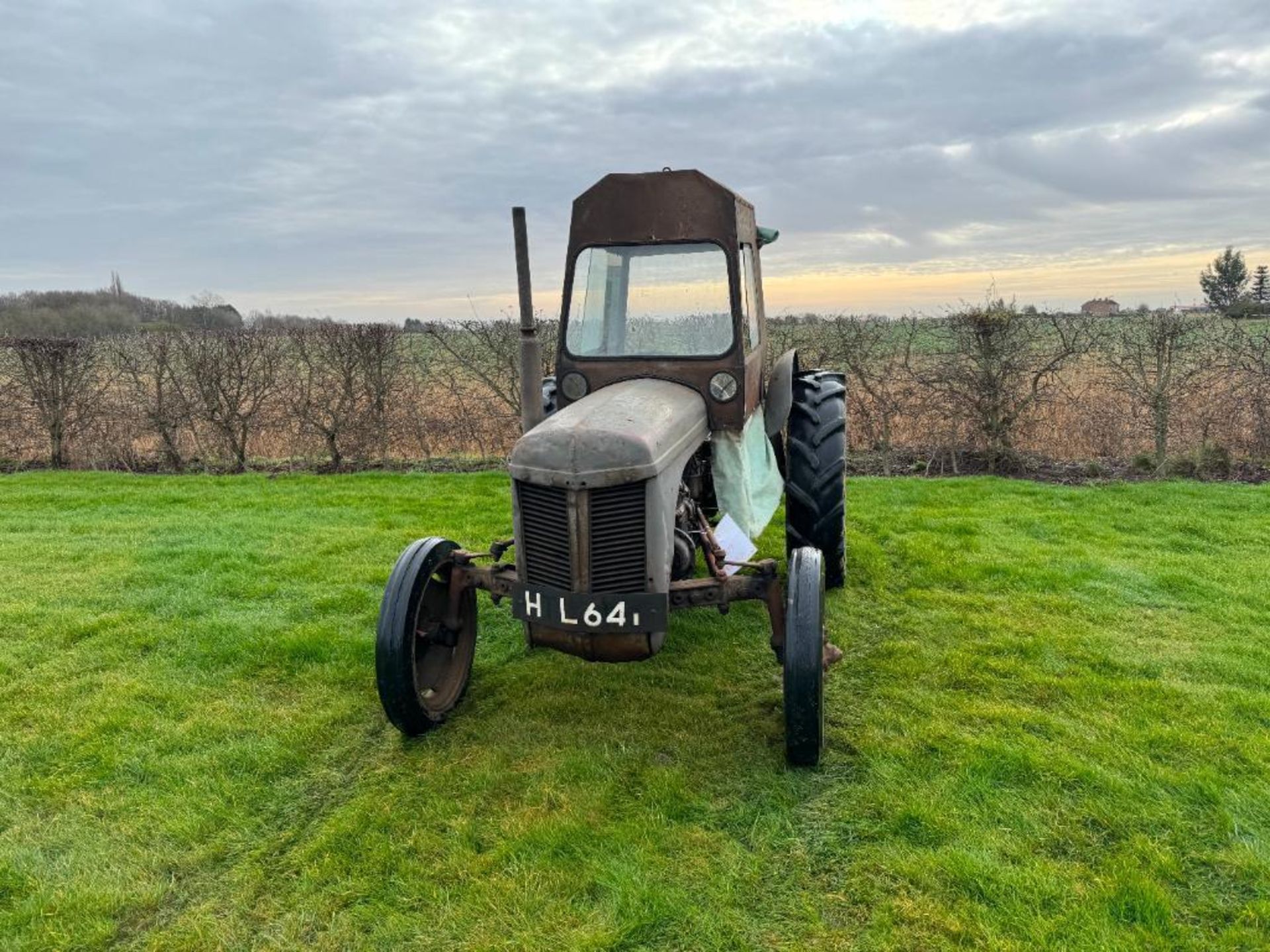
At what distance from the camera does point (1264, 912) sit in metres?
2.58

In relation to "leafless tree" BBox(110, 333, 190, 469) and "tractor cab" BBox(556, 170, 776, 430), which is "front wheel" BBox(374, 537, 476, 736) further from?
"leafless tree" BBox(110, 333, 190, 469)

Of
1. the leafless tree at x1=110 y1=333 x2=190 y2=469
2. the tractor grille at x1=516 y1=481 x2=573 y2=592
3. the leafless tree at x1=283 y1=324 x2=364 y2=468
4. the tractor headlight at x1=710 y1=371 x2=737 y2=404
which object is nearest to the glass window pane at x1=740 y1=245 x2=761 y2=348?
the tractor headlight at x1=710 y1=371 x2=737 y2=404

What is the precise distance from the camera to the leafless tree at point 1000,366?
897 centimetres

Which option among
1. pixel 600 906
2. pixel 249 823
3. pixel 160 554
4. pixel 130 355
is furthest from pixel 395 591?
pixel 130 355

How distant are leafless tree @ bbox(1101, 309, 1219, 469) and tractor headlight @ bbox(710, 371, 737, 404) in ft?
21.5

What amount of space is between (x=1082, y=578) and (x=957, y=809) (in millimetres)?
3052

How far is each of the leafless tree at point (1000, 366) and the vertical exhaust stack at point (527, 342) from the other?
21.2 feet

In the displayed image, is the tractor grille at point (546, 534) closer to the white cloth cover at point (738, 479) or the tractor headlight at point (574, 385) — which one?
the tractor headlight at point (574, 385)

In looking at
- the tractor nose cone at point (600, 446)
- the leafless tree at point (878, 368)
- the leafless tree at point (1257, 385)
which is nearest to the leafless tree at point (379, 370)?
the leafless tree at point (878, 368)

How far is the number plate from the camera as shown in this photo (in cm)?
325

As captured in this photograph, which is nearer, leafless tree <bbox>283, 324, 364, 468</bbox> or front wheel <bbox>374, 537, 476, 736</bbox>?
front wheel <bbox>374, 537, 476, 736</bbox>

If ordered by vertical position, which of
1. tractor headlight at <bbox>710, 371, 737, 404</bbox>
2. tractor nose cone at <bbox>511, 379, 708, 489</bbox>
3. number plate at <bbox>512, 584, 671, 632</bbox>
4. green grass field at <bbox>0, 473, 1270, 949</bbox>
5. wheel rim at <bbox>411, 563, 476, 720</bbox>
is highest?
tractor headlight at <bbox>710, 371, 737, 404</bbox>

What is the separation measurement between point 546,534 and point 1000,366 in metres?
7.23

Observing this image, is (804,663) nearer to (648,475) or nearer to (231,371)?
(648,475)
